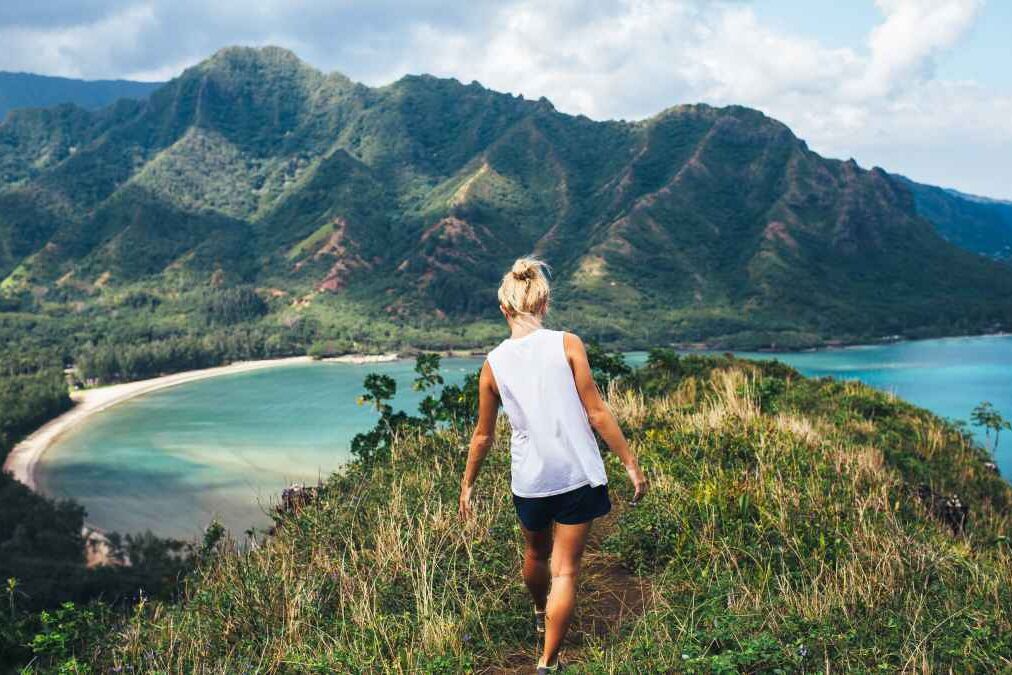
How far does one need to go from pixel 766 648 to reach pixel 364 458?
5.43 metres

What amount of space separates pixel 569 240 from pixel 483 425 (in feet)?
442

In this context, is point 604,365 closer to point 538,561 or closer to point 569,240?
point 538,561

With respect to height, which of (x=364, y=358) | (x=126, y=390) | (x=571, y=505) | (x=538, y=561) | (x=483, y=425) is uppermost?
(x=483, y=425)

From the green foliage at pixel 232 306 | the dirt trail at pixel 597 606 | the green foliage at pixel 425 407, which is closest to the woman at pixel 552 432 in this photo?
the dirt trail at pixel 597 606

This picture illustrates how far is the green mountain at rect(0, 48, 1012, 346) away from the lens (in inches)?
4296

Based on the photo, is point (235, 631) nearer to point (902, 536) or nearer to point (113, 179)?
point (902, 536)

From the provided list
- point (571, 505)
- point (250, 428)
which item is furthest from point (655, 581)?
point (250, 428)

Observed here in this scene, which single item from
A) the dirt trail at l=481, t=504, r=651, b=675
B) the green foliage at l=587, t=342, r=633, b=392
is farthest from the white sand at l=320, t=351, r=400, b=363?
the dirt trail at l=481, t=504, r=651, b=675

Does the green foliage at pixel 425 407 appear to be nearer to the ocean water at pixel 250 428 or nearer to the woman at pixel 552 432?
the woman at pixel 552 432

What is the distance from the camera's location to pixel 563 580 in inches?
119

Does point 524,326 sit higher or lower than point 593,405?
higher

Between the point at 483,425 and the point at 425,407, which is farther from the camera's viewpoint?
the point at 425,407

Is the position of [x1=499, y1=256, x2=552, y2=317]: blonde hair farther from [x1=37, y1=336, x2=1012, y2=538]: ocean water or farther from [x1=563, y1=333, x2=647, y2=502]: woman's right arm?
[x1=37, y1=336, x2=1012, y2=538]: ocean water

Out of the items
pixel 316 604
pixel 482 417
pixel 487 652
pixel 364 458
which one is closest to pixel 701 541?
pixel 487 652
